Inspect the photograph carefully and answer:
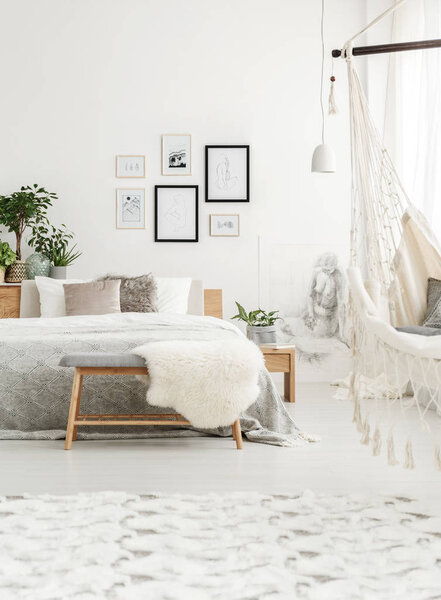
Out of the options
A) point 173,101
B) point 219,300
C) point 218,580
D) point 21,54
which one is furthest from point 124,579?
point 21,54

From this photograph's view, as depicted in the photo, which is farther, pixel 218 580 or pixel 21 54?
pixel 21 54

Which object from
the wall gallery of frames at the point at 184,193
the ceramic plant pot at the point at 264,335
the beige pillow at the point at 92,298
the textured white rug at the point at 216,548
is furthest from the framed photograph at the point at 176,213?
the textured white rug at the point at 216,548

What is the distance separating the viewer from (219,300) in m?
5.51

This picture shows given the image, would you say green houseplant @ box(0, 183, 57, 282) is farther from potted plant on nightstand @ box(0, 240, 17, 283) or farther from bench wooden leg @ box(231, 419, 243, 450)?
bench wooden leg @ box(231, 419, 243, 450)

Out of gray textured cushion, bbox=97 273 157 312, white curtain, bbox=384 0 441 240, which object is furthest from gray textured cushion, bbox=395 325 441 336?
gray textured cushion, bbox=97 273 157 312

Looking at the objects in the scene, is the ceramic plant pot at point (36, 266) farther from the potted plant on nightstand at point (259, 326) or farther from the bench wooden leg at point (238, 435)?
the bench wooden leg at point (238, 435)

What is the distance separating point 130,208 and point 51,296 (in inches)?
42.9

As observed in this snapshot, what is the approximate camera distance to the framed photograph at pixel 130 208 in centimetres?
570

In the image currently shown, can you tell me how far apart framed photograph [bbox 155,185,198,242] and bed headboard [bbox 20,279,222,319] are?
517 mm

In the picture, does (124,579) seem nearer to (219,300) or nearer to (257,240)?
(219,300)

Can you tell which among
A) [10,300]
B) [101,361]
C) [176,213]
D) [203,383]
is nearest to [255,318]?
[176,213]

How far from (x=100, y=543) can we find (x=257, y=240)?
→ 157 inches

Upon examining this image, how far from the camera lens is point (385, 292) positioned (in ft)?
10.2

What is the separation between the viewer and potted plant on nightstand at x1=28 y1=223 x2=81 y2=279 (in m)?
5.43
